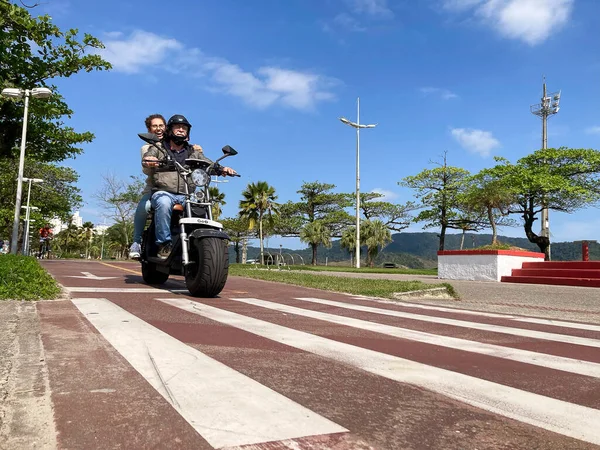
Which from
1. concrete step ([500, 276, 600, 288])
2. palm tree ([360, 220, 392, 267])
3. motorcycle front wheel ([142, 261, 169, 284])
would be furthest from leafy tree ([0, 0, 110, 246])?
palm tree ([360, 220, 392, 267])

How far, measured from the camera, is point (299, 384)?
2076 millimetres

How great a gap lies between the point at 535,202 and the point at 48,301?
124ft

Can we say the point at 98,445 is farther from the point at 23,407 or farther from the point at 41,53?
the point at 41,53

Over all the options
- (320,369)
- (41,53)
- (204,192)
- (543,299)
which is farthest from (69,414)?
(41,53)

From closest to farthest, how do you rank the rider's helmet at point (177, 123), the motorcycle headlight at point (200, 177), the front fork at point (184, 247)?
1. the front fork at point (184, 247)
2. the motorcycle headlight at point (200, 177)
3. the rider's helmet at point (177, 123)

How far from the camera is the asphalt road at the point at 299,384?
58.9 inches

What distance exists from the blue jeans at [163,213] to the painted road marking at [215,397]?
9.78 feet

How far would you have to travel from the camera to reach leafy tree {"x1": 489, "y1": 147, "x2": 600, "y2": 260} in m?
33.4

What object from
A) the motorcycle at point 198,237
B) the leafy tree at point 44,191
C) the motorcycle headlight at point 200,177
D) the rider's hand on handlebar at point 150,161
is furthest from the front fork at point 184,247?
the leafy tree at point 44,191

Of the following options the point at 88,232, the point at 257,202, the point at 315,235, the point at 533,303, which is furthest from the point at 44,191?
the point at 88,232

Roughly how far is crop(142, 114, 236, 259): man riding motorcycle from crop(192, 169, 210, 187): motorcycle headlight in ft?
0.71

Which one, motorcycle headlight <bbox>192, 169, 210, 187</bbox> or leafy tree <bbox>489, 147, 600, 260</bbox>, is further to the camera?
leafy tree <bbox>489, 147, 600, 260</bbox>

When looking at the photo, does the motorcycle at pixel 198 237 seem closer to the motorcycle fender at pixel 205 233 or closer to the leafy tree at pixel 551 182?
the motorcycle fender at pixel 205 233

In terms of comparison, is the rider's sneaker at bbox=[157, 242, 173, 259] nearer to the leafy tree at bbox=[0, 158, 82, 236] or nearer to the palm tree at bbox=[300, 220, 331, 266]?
the leafy tree at bbox=[0, 158, 82, 236]
